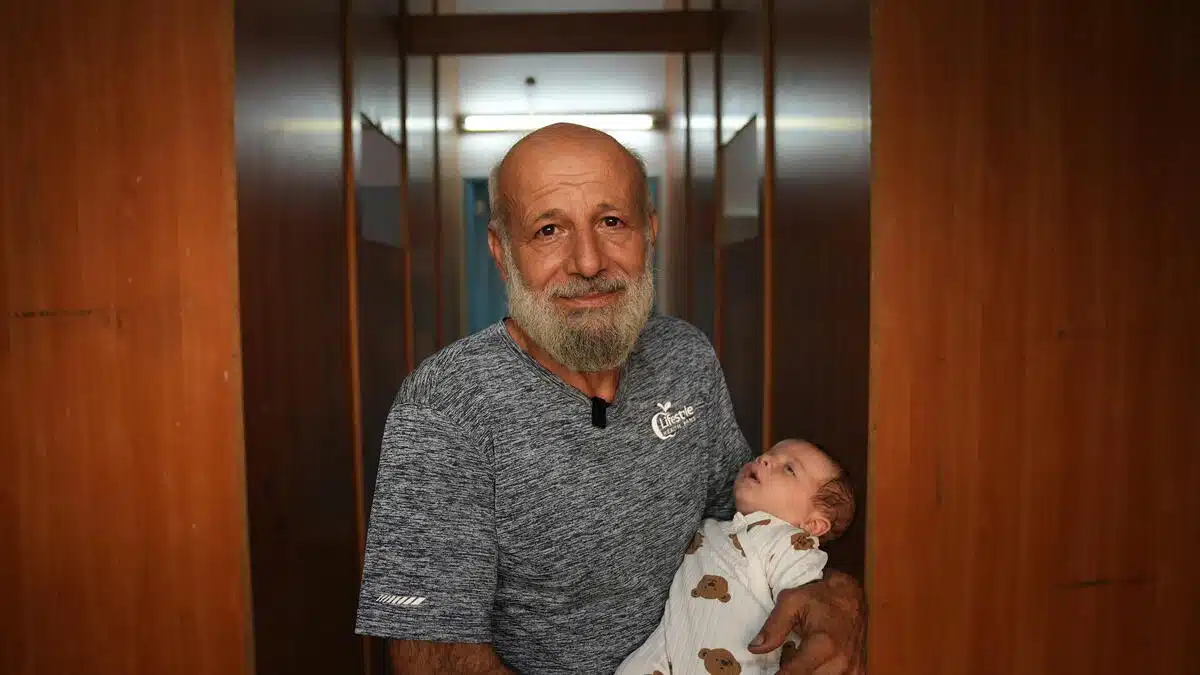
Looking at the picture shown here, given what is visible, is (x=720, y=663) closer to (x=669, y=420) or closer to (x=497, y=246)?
(x=669, y=420)

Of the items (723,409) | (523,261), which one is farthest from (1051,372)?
(523,261)

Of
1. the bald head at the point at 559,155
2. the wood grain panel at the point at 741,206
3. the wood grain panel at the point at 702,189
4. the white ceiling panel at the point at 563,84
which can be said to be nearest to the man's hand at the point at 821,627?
the bald head at the point at 559,155

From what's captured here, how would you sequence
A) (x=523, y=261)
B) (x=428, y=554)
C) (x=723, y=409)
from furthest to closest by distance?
(x=723, y=409) → (x=523, y=261) → (x=428, y=554)

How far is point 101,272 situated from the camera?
1.50 meters

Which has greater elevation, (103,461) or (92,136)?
(92,136)

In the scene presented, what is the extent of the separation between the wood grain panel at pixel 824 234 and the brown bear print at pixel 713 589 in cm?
51

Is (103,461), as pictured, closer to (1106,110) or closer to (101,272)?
(101,272)

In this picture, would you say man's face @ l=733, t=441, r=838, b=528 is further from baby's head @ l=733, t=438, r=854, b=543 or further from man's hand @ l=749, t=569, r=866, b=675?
man's hand @ l=749, t=569, r=866, b=675

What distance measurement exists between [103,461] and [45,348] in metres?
0.25

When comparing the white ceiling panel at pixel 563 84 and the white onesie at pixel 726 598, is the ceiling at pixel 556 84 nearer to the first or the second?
the white ceiling panel at pixel 563 84

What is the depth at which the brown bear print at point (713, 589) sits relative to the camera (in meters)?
1.41

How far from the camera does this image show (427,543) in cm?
123

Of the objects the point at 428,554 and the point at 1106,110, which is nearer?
the point at 428,554

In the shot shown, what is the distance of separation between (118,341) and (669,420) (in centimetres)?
111
